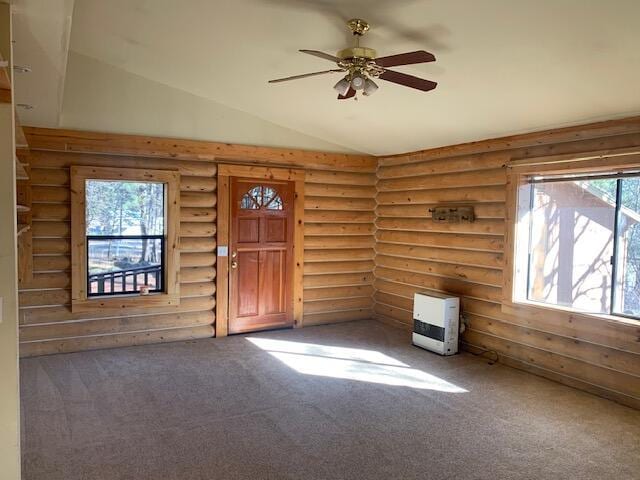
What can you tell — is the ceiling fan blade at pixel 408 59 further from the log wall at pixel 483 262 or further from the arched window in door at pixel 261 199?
the arched window in door at pixel 261 199

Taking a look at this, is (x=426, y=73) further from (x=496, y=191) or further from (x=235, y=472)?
(x=235, y=472)

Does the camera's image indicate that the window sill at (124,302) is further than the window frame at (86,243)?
Yes

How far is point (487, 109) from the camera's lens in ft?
14.8

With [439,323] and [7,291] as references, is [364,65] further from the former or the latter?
[439,323]

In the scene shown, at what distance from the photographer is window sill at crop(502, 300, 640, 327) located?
4.23 m

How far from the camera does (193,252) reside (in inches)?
234

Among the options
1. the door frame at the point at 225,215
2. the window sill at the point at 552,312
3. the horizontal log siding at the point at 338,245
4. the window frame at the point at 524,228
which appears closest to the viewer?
the window sill at the point at 552,312

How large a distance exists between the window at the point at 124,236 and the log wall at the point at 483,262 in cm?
319

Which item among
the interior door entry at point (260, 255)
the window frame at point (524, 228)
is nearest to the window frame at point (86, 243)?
the interior door entry at point (260, 255)

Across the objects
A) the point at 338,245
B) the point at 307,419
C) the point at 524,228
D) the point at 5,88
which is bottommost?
the point at 307,419

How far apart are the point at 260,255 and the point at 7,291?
420 cm

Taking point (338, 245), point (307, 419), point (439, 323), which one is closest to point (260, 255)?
point (338, 245)

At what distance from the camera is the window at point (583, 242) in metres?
4.23

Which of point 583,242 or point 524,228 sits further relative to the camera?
point 524,228
